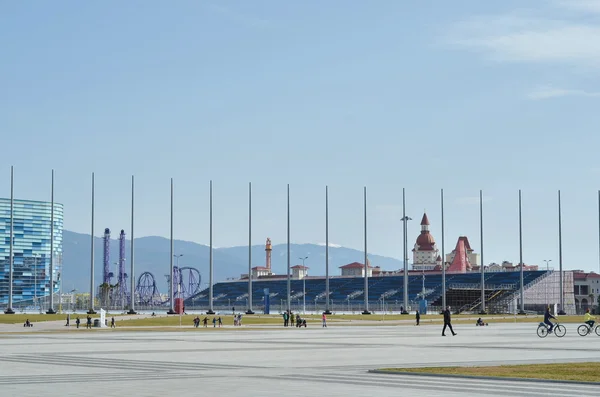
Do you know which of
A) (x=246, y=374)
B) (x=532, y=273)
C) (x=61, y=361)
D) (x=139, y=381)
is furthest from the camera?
(x=532, y=273)

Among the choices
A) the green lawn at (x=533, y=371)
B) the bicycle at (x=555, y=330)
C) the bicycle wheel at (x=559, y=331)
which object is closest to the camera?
the green lawn at (x=533, y=371)

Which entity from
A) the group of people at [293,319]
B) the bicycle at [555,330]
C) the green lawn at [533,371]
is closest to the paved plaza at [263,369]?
the green lawn at [533,371]

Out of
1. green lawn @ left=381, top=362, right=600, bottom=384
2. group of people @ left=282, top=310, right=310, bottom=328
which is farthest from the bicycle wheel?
green lawn @ left=381, top=362, right=600, bottom=384

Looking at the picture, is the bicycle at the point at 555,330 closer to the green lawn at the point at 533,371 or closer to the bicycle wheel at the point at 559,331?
the bicycle wheel at the point at 559,331

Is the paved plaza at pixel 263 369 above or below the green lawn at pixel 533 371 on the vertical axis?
below

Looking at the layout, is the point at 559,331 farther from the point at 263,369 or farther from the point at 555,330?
the point at 263,369

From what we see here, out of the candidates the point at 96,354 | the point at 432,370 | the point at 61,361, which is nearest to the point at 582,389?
the point at 432,370

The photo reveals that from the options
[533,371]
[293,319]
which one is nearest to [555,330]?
[533,371]

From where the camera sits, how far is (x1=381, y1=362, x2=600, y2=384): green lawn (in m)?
26.7

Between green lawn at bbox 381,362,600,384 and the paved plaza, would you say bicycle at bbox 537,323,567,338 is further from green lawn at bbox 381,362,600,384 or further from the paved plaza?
green lawn at bbox 381,362,600,384

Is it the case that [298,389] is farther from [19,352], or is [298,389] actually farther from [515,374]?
[19,352]

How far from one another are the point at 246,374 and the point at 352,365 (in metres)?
5.11

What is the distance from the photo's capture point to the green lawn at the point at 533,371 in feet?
87.7

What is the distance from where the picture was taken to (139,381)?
26.2 meters
